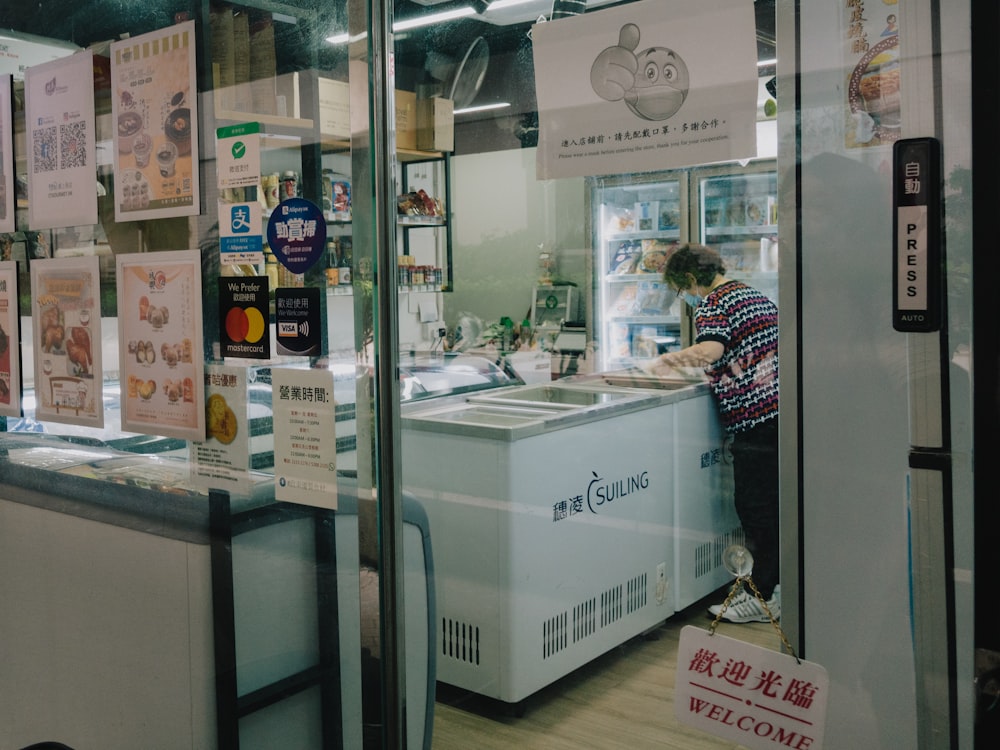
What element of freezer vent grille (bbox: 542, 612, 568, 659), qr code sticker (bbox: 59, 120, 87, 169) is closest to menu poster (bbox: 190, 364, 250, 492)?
qr code sticker (bbox: 59, 120, 87, 169)

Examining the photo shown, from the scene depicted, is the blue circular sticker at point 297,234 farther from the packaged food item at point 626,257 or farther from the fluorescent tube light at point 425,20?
the packaged food item at point 626,257

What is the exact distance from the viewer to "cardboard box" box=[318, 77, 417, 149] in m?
1.75

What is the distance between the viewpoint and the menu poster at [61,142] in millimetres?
2088

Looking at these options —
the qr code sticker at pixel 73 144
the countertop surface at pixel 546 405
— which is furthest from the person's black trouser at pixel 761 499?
the qr code sticker at pixel 73 144

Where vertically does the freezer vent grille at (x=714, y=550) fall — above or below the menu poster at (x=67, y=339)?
below

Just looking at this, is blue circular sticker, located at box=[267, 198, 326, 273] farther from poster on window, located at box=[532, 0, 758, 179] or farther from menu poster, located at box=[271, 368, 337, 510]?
poster on window, located at box=[532, 0, 758, 179]

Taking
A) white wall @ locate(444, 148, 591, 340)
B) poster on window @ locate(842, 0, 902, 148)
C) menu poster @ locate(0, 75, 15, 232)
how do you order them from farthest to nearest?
menu poster @ locate(0, 75, 15, 232), white wall @ locate(444, 148, 591, 340), poster on window @ locate(842, 0, 902, 148)

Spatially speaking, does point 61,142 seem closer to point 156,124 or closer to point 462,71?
point 156,124

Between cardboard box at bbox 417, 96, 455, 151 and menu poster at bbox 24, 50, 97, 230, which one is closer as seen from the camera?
cardboard box at bbox 417, 96, 455, 151

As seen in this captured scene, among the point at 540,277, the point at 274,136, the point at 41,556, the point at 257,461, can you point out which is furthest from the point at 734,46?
the point at 41,556

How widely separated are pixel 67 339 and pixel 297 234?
2.42ft

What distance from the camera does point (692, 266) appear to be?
1549 millimetres

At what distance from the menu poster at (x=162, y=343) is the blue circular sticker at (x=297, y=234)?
7.8 inches

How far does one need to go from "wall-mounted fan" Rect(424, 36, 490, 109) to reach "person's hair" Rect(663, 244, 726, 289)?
0.47 m
